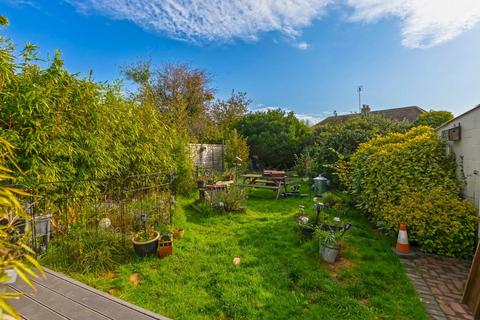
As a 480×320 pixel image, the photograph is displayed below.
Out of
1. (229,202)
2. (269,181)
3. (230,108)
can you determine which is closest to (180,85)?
(230,108)

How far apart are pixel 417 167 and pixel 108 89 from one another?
19.7 ft

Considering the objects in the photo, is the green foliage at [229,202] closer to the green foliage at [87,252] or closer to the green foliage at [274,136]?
the green foliage at [87,252]

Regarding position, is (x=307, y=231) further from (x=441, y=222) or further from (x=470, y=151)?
(x=470, y=151)

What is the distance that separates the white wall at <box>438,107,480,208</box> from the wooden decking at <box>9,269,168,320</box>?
176 inches

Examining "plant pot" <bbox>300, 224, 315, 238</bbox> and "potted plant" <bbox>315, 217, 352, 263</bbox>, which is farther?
"plant pot" <bbox>300, 224, 315, 238</bbox>

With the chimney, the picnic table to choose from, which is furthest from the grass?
the chimney

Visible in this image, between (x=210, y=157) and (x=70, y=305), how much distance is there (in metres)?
9.32

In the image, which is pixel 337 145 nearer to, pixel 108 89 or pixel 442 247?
pixel 442 247

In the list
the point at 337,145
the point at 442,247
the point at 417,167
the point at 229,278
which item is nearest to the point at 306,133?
the point at 337,145

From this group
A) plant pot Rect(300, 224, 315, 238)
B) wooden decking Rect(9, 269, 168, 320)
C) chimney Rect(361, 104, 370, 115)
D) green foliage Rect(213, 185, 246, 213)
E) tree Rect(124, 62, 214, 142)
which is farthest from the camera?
chimney Rect(361, 104, 370, 115)

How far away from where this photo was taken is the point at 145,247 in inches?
131

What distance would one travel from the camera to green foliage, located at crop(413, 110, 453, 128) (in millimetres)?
11922

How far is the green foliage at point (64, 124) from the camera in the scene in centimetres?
322

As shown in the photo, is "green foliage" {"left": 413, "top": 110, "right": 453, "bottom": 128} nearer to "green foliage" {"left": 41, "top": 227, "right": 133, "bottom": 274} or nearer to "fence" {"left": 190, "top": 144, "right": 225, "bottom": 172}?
"fence" {"left": 190, "top": 144, "right": 225, "bottom": 172}
